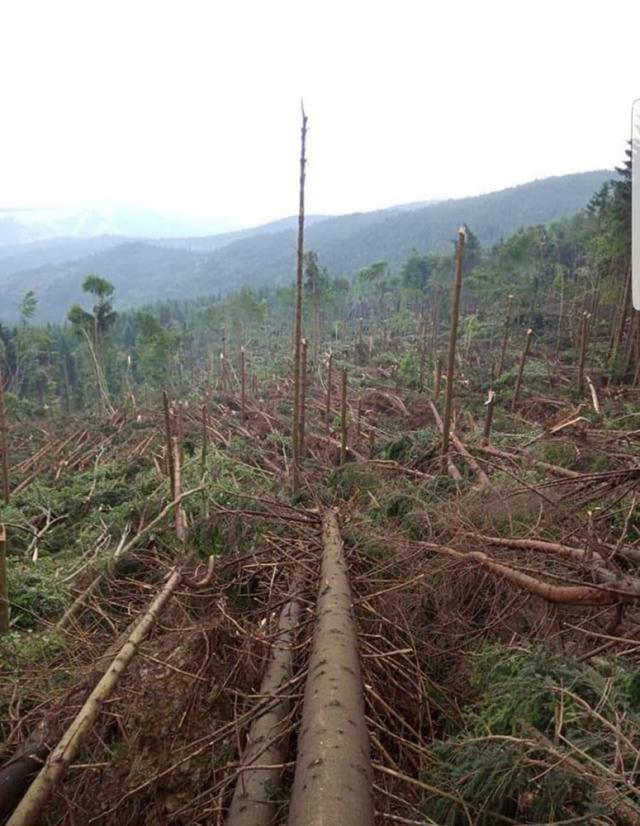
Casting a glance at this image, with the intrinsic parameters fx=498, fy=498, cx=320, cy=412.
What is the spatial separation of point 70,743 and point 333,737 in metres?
0.98

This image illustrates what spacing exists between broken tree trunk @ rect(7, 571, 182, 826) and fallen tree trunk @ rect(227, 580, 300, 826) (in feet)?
2.06

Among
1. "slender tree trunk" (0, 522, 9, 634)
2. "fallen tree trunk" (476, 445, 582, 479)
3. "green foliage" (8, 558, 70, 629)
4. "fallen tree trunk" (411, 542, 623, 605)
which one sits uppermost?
"fallen tree trunk" (411, 542, 623, 605)

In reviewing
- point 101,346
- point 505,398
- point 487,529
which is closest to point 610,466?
point 487,529

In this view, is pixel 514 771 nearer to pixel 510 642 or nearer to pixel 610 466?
pixel 510 642

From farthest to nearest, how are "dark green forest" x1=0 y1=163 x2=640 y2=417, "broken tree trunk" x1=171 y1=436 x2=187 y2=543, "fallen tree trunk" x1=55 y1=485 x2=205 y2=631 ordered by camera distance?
1. "dark green forest" x1=0 y1=163 x2=640 y2=417
2. "broken tree trunk" x1=171 y1=436 x2=187 y2=543
3. "fallen tree trunk" x1=55 y1=485 x2=205 y2=631

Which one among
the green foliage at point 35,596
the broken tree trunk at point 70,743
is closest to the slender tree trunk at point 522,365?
the green foliage at point 35,596

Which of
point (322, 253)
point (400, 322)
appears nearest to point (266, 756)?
point (400, 322)

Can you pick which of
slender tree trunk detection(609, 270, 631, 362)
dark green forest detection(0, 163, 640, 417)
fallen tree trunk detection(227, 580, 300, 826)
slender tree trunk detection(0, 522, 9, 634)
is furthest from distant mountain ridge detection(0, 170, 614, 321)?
fallen tree trunk detection(227, 580, 300, 826)

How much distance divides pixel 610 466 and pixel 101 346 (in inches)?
1037

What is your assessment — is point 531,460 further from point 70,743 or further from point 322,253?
point 322,253

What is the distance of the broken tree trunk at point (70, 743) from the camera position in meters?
1.62

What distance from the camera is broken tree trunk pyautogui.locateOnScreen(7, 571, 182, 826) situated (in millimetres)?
1615

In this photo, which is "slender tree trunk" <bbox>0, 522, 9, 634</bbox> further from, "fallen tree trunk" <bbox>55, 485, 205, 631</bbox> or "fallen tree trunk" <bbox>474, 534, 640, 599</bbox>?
"fallen tree trunk" <bbox>474, 534, 640, 599</bbox>

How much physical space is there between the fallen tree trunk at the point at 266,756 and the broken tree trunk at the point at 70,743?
24.7 inches
